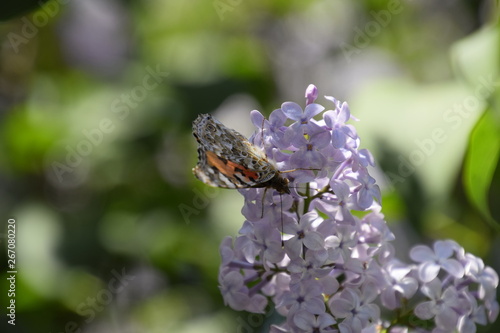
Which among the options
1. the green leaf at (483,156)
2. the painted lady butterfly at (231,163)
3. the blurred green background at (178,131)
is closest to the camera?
the painted lady butterfly at (231,163)

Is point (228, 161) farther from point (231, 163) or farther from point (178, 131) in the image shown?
point (178, 131)

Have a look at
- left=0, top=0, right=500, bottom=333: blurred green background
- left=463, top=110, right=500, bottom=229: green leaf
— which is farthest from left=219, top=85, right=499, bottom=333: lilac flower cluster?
left=0, top=0, right=500, bottom=333: blurred green background

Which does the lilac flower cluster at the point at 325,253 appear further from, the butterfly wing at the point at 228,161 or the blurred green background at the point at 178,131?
the blurred green background at the point at 178,131

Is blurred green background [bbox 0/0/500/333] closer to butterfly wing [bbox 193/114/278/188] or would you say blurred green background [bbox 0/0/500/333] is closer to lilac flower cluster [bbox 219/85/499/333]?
lilac flower cluster [bbox 219/85/499/333]

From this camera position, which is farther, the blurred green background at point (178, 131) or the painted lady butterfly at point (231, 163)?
the blurred green background at point (178, 131)

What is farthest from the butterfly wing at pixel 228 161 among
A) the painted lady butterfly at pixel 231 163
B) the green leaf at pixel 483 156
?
the green leaf at pixel 483 156

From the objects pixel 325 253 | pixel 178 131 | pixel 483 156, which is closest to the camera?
pixel 325 253

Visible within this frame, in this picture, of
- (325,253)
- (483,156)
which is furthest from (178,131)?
(325,253)
